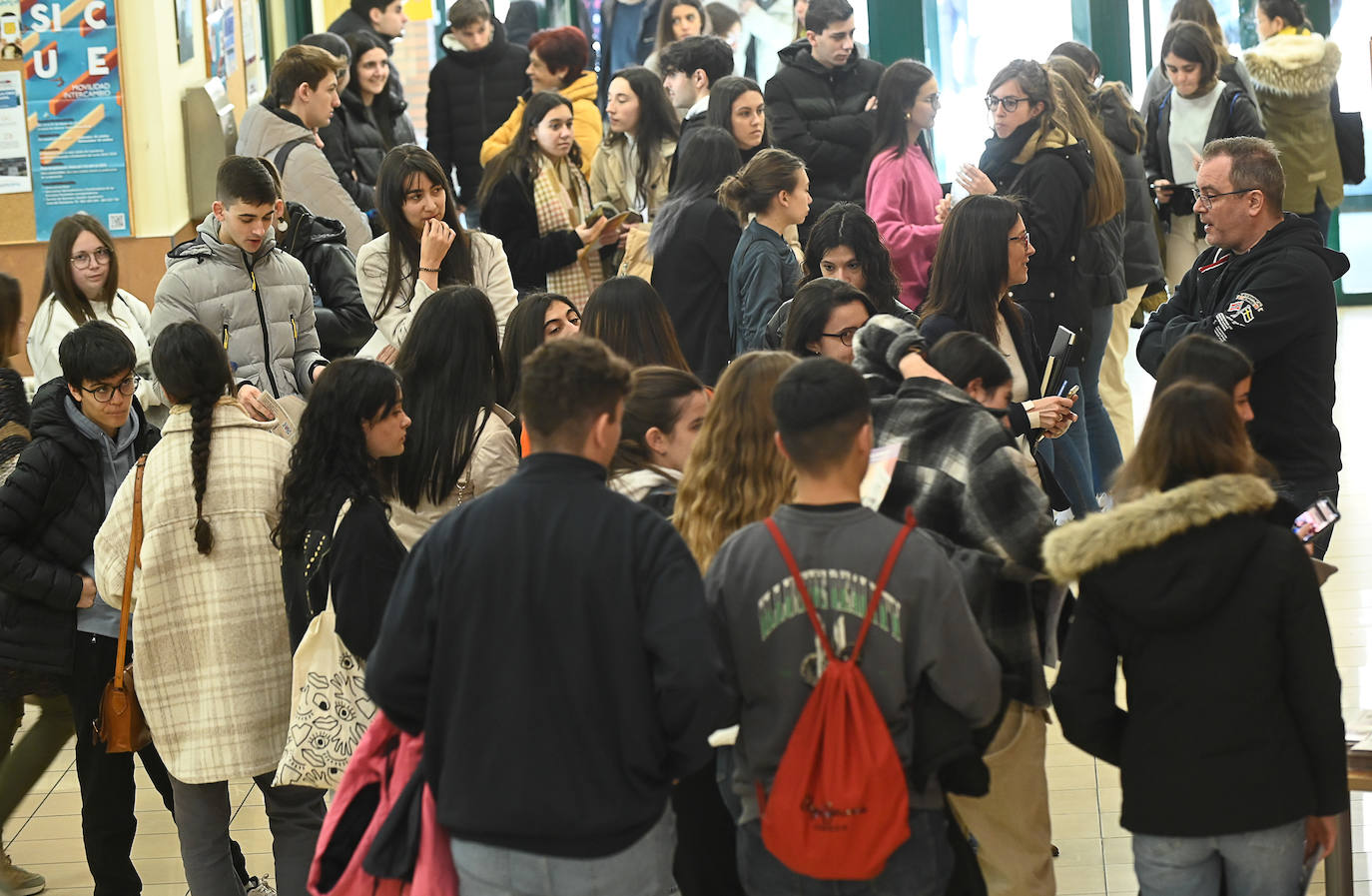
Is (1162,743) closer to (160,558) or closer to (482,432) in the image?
(482,432)

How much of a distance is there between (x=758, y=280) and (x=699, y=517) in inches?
91.2

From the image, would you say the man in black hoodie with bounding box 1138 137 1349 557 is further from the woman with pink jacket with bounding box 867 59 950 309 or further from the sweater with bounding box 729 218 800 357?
the woman with pink jacket with bounding box 867 59 950 309

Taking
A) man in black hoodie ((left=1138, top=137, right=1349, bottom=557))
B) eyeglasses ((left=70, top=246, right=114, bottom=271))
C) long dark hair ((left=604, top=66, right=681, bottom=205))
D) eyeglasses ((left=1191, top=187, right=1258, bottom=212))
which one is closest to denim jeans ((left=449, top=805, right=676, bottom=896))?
man in black hoodie ((left=1138, top=137, right=1349, bottom=557))

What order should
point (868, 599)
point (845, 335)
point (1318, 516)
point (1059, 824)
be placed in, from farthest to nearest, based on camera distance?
point (1059, 824)
point (845, 335)
point (1318, 516)
point (868, 599)

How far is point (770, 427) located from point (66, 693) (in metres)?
2.16

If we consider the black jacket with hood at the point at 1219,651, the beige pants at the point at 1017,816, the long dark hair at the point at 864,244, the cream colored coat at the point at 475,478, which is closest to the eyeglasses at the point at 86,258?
the cream colored coat at the point at 475,478

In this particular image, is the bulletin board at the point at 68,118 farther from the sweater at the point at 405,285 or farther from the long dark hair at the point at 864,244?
the long dark hair at the point at 864,244

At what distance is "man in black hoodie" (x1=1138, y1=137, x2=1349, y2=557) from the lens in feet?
14.3

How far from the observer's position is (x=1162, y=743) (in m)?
2.90

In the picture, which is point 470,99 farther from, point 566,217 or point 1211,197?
point 1211,197

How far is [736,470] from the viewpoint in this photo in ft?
10.5

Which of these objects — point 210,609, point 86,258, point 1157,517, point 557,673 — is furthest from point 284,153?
point 1157,517

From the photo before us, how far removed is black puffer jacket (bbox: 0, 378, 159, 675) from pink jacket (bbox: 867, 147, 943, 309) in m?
3.15

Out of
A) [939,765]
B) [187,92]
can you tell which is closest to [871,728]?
[939,765]
